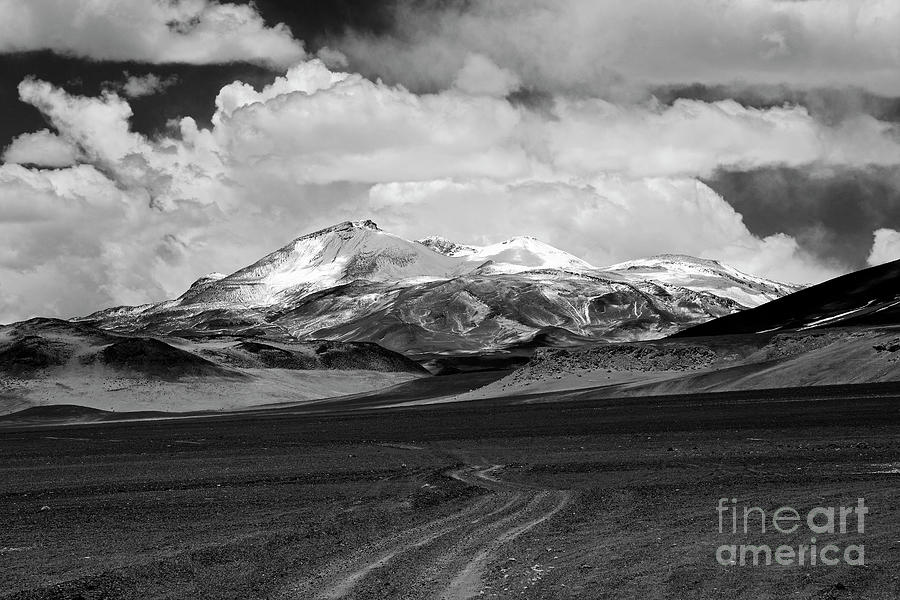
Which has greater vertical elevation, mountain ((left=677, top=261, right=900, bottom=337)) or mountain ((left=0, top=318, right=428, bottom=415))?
mountain ((left=677, top=261, right=900, bottom=337))

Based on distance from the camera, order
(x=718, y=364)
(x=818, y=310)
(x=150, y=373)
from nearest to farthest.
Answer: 1. (x=718, y=364)
2. (x=150, y=373)
3. (x=818, y=310)

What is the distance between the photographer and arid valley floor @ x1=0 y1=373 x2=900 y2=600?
1357cm

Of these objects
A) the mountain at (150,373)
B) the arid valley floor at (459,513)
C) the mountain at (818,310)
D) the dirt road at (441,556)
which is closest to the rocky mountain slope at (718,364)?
the arid valley floor at (459,513)

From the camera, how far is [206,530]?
62.4 feet

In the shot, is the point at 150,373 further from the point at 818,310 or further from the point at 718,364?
the point at 818,310

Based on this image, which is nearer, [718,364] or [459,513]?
[459,513]

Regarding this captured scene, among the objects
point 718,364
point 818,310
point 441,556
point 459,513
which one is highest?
point 818,310

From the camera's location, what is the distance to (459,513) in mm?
19406

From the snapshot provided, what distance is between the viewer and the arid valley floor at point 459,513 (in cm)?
1357

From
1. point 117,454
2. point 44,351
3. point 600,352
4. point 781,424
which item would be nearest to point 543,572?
point 781,424

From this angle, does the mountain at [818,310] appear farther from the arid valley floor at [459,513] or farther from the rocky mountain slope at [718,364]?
the arid valley floor at [459,513]

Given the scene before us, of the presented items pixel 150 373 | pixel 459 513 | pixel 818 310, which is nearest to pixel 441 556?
pixel 459 513

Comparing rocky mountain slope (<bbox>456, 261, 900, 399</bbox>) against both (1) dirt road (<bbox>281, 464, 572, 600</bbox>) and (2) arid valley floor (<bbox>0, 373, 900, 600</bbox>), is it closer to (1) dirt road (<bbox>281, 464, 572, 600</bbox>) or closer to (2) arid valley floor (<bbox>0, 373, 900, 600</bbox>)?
(2) arid valley floor (<bbox>0, 373, 900, 600</bbox>)

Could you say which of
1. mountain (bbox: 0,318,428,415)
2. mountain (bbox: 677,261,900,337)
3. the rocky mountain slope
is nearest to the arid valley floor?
the rocky mountain slope
